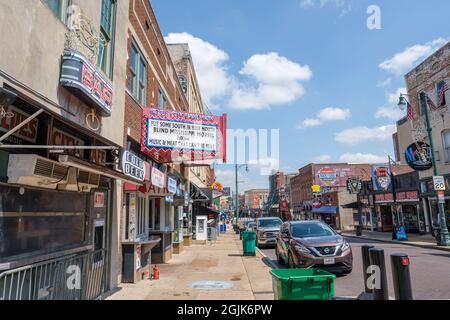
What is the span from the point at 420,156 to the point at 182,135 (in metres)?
17.4

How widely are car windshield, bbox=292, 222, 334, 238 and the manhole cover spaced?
10.6ft

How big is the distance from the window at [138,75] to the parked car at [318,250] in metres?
6.91

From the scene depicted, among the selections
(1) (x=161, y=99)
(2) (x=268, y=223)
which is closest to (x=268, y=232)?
(2) (x=268, y=223)

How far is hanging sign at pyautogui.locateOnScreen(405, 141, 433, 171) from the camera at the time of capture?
22.3 meters

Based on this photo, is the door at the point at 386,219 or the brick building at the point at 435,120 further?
the door at the point at 386,219

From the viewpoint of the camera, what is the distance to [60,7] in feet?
20.3

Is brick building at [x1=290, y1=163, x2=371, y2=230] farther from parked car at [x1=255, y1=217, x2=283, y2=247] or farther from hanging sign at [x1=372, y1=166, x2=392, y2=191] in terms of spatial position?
parked car at [x1=255, y1=217, x2=283, y2=247]

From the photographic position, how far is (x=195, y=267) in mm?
12320

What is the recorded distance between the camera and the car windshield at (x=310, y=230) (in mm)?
11320

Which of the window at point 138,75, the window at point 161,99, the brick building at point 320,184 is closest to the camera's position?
the window at point 138,75

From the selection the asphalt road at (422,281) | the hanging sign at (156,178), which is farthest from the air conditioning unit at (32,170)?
the asphalt road at (422,281)

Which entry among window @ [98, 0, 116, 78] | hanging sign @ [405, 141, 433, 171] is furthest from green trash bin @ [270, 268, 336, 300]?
hanging sign @ [405, 141, 433, 171]

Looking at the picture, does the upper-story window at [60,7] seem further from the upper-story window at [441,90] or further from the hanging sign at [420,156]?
the upper-story window at [441,90]

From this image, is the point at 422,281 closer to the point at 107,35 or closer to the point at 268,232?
the point at 107,35
